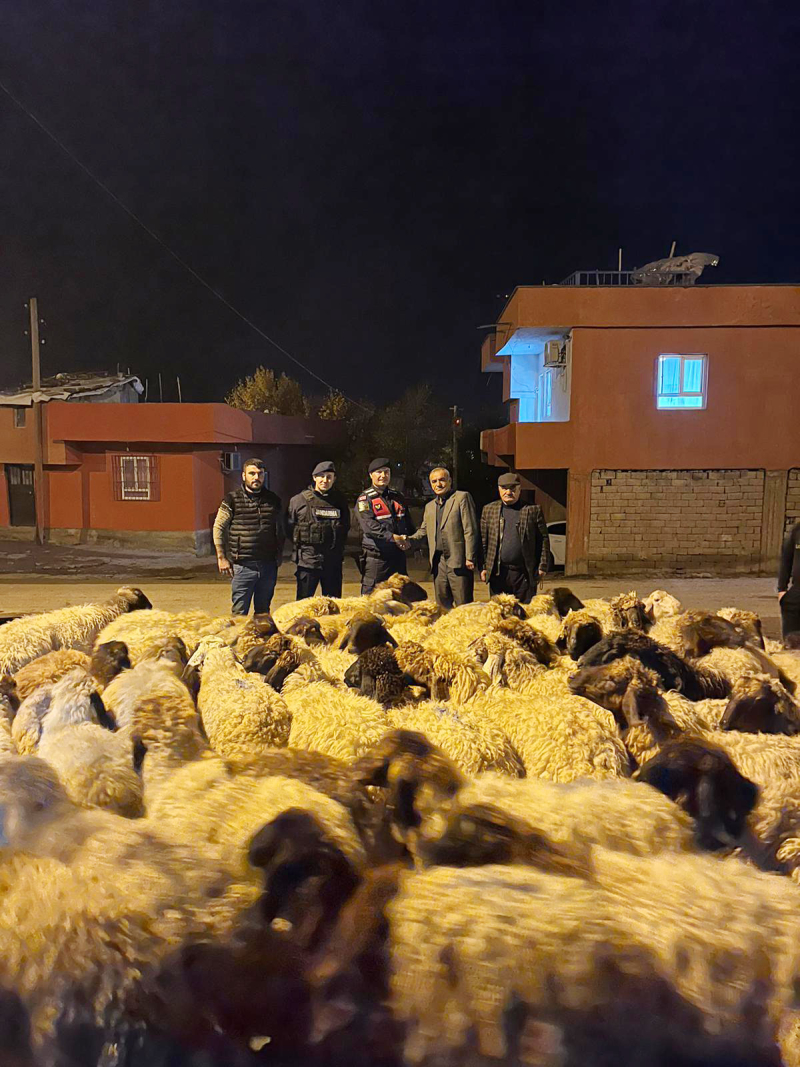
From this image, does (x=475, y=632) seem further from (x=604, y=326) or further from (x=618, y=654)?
(x=604, y=326)

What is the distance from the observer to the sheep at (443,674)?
352 centimetres

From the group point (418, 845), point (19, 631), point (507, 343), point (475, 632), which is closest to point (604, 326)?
point (507, 343)

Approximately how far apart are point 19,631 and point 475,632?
2.93 meters

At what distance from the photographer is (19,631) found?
456 centimetres

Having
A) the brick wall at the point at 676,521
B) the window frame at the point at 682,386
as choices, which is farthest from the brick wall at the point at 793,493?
the window frame at the point at 682,386

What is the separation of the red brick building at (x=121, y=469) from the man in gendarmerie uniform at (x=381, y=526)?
14957 mm

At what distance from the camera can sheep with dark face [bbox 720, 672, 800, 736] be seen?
298 centimetres

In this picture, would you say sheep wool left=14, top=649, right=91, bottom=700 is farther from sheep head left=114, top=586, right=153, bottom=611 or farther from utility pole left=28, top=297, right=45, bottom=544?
utility pole left=28, top=297, right=45, bottom=544

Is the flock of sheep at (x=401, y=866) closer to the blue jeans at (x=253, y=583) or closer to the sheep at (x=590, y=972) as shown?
the sheep at (x=590, y=972)

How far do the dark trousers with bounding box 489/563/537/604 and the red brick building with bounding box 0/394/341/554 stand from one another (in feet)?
52.0

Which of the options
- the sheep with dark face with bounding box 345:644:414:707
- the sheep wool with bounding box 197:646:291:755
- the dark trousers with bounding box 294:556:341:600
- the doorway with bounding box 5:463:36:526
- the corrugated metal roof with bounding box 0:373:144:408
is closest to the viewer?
the sheep wool with bounding box 197:646:291:755

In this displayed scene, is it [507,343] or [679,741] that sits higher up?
[507,343]

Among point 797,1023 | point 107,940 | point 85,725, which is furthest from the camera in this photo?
point 85,725

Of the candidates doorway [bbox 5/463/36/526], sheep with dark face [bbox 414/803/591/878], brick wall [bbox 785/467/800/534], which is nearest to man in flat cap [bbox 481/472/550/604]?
sheep with dark face [bbox 414/803/591/878]
